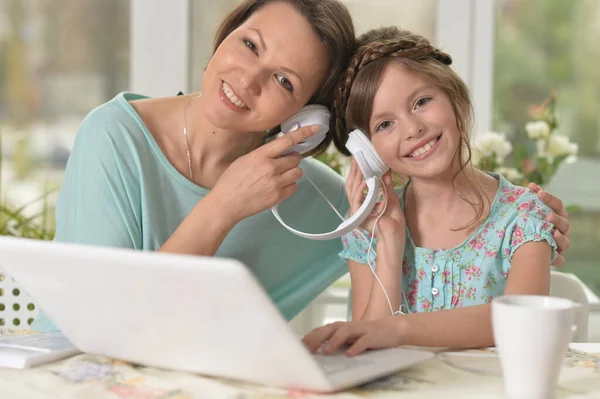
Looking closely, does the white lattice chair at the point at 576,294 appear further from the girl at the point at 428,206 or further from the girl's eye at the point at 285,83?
the girl's eye at the point at 285,83

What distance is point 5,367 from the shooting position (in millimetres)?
1007

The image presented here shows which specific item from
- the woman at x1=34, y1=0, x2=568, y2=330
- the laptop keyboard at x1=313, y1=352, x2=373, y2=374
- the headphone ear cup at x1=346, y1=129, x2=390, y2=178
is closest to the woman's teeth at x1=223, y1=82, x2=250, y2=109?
the woman at x1=34, y1=0, x2=568, y2=330

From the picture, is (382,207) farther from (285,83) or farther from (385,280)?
(285,83)

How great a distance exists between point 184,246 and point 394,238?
1.41 feet

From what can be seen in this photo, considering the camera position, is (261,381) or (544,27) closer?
(261,381)

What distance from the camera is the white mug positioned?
0.83m

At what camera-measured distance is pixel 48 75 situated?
307cm

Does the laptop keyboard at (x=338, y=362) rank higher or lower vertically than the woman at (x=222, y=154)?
lower

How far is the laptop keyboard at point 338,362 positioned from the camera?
978mm

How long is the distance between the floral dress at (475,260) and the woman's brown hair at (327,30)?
0.31m

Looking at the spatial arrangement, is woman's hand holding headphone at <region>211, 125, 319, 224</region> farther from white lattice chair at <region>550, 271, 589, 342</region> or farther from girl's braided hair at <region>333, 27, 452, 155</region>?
white lattice chair at <region>550, 271, 589, 342</region>

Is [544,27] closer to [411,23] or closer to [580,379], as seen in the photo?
[411,23]

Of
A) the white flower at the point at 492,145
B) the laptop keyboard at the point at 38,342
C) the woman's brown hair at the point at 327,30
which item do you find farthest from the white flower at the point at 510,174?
the laptop keyboard at the point at 38,342

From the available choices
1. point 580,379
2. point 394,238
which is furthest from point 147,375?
point 394,238
